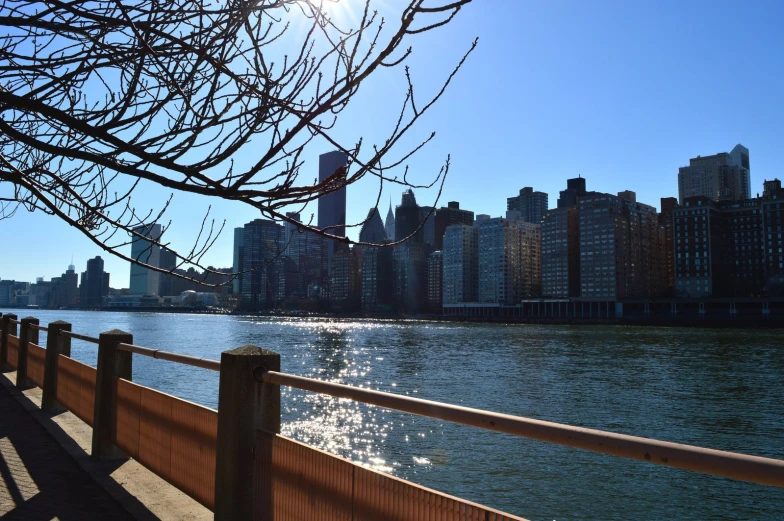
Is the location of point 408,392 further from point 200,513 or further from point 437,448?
point 200,513

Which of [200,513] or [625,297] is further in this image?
[625,297]

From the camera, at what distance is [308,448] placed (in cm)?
381

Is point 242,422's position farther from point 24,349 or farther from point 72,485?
point 24,349

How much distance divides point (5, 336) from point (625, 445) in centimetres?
1697

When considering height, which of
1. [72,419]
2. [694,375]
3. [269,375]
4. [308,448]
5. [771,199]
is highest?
[771,199]

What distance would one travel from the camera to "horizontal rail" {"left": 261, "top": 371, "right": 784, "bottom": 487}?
1967mm

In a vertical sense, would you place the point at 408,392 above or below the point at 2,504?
below

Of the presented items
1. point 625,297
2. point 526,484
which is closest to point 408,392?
point 526,484

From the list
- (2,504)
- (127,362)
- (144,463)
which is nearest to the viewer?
(2,504)

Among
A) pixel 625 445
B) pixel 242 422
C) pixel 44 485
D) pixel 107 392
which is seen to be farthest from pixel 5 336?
pixel 625 445

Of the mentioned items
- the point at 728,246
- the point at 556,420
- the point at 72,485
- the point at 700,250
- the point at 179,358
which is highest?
the point at 728,246

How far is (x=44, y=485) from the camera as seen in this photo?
618 cm

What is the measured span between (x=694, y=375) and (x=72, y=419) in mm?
41472

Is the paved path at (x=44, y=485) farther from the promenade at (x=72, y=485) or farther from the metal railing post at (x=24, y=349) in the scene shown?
the metal railing post at (x=24, y=349)
